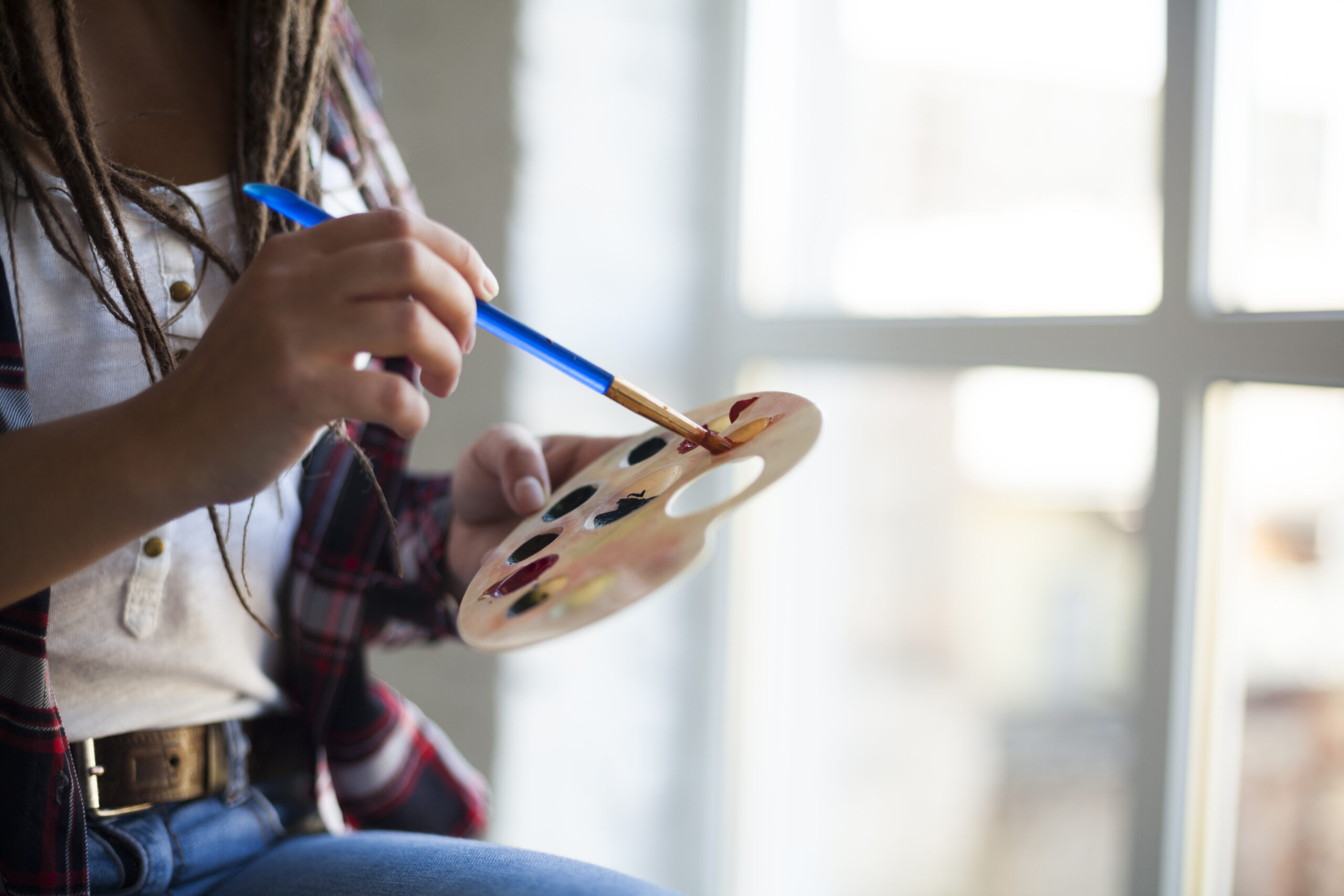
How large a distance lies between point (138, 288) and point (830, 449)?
779mm

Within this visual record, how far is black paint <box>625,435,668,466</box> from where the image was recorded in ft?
1.63

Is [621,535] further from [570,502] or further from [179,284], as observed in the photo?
[179,284]

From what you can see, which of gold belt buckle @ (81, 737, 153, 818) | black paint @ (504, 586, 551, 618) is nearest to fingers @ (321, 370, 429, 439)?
black paint @ (504, 586, 551, 618)

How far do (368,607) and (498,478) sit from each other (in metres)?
0.19

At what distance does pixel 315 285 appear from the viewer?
0.34 m

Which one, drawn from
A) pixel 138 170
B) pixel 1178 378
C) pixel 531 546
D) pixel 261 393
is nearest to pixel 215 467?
pixel 261 393

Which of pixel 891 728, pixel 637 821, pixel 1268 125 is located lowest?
pixel 637 821

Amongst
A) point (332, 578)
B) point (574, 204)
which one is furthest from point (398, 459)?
point (574, 204)

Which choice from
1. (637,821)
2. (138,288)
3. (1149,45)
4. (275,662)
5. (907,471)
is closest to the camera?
(138,288)

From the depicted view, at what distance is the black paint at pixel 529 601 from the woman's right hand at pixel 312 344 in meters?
0.10

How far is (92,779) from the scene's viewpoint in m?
0.52

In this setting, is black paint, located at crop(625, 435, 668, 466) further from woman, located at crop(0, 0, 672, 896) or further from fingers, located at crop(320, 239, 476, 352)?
fingers, located at crop(320, 239, 476, 352)

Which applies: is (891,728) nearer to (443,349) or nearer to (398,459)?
(398,459)

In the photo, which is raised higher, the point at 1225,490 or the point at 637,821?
the point at 1225,490
